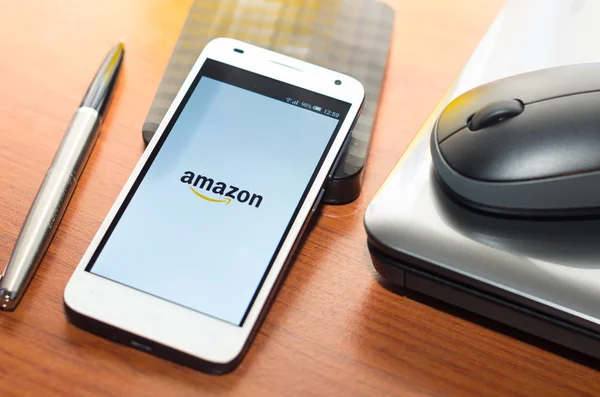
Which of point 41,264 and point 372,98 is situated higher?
point 372,98

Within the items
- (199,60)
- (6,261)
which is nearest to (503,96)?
(199,60)

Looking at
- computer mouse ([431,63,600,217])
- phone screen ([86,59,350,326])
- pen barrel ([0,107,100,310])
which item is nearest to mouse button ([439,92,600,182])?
computer mouse ([431,63,600,217])

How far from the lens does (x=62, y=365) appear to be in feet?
1.32

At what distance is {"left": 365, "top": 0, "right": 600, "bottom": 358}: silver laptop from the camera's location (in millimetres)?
386

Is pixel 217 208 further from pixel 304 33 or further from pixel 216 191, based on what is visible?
pixel 304 33

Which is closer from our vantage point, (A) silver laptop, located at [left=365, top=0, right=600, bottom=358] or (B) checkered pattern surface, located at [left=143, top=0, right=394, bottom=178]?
(A) silver laptop, located at [left=365, top=0, right=600, bottom=358]

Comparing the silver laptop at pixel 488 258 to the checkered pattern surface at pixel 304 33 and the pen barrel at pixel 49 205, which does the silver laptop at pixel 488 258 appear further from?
the pen barrel at pixel 49 205

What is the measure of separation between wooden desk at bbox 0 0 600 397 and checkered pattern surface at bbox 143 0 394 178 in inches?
0.8

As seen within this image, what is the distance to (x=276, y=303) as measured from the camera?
1.43ft

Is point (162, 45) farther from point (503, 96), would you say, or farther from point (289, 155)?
point (503, 96)

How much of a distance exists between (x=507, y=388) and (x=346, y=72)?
0.84 ft

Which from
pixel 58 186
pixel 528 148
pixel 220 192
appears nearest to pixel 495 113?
pixel 528 148

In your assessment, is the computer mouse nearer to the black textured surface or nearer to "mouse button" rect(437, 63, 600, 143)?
"mouse button" rect(437, 63, 600, 143)

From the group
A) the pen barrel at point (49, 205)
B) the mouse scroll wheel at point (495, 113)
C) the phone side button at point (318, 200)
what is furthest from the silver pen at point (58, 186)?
the mouse scroll wheel at point (495, 113)
